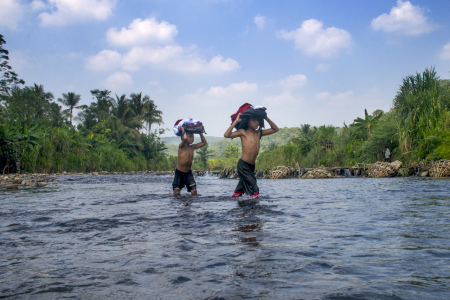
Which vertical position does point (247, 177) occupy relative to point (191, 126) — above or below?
below

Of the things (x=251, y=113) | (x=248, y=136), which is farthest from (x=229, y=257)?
(x=248, y=136)

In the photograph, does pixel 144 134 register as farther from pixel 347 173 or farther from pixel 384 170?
pixel 384 170

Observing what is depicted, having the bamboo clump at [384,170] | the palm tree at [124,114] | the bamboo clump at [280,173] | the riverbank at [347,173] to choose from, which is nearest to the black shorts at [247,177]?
the riverbank at [347,173]

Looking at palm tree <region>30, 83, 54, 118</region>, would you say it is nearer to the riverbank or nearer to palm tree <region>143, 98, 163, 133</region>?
palm tree <region>143, 98, 163, 133</region>

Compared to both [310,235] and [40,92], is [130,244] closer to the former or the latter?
[310,235]

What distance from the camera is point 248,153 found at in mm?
7133

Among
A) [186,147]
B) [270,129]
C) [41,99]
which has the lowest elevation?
[186,147]

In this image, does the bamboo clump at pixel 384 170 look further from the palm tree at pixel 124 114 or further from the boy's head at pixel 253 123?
the palm tree at pixel 124 114

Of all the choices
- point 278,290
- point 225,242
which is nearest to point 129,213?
point 225,242

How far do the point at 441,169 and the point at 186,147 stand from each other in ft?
45.4

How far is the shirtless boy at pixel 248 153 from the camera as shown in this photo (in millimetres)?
6973

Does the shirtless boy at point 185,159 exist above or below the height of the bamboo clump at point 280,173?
above

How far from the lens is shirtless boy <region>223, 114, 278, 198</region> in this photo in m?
6.97

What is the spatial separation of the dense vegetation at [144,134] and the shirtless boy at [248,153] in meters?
15.3
